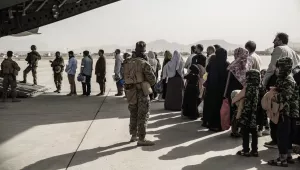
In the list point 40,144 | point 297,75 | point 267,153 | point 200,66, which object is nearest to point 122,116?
point 200,66

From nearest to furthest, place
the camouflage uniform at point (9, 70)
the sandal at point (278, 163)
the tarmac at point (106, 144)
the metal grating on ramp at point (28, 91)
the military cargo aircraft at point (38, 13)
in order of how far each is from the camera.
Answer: the sandal at point (278, 163) → the tarmac at point (106, 144) → the camouflage uniform at point (9, 70) → the military cargo aircraft at point (38, 13) → the metal grating on ramp at point (28, 91)

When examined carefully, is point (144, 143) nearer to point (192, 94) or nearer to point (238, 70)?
point (238, 70)

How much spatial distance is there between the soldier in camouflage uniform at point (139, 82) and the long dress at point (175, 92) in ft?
11.4

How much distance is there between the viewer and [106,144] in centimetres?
625

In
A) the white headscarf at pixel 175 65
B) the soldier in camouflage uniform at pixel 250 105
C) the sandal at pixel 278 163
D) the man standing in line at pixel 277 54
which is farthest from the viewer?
the white headscarf at pixel 175 65

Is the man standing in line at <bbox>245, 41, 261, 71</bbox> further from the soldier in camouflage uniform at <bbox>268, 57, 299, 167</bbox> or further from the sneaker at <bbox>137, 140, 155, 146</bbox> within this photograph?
the sneaker at <bbox>137, 140, 155, 146</bbox>

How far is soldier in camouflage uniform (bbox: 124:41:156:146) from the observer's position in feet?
19.5

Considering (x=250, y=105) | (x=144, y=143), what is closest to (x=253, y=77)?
(x=250, y=105)

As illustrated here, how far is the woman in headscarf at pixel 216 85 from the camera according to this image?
6.97 metres

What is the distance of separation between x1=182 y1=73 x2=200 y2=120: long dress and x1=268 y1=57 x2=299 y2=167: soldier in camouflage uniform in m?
3.36

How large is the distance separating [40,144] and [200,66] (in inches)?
171

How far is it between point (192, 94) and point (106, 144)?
2.86m

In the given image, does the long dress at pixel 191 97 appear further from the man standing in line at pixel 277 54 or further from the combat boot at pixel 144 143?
the combat boot at pixel 144 143

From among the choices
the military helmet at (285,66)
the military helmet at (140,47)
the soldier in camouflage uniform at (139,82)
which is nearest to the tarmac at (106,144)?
the soldier in camouflage uniform at (139,82)
